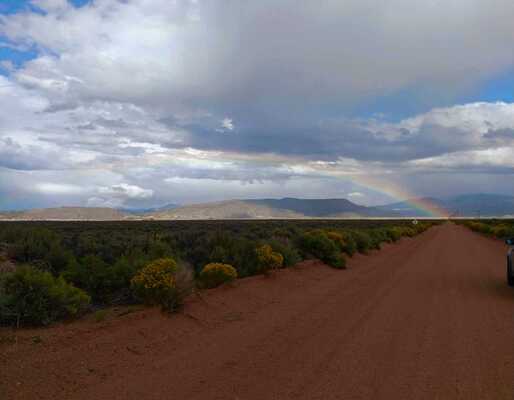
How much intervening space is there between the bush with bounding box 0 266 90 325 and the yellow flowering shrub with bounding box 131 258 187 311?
1.59 m

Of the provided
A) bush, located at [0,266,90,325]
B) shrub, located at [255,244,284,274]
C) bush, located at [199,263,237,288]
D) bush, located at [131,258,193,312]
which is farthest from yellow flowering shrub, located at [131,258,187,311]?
shrub, located at [255,244,284,274]

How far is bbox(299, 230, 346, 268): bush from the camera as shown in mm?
21781

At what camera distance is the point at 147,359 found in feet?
26.0

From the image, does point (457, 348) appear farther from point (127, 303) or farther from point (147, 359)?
point (127, 303)

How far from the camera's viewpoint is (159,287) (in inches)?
417

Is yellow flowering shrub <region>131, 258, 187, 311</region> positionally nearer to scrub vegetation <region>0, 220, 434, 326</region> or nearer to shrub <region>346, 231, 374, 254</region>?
scrub vegetation <region>0, 220, 434, 326</region>

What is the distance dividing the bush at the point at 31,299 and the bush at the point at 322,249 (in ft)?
46.3

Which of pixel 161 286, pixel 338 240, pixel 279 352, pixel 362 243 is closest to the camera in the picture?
pixel 279 352

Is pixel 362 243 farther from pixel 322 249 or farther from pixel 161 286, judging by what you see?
pixel 161 286

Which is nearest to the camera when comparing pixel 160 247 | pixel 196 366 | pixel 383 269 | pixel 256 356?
pixel 196 366

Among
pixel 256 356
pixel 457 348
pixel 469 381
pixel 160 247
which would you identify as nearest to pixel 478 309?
pixel 457 348

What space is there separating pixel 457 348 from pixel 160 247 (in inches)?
551

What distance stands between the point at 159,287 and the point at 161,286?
Answer: 48 mm

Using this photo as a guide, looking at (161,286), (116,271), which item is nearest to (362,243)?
(116,271)
